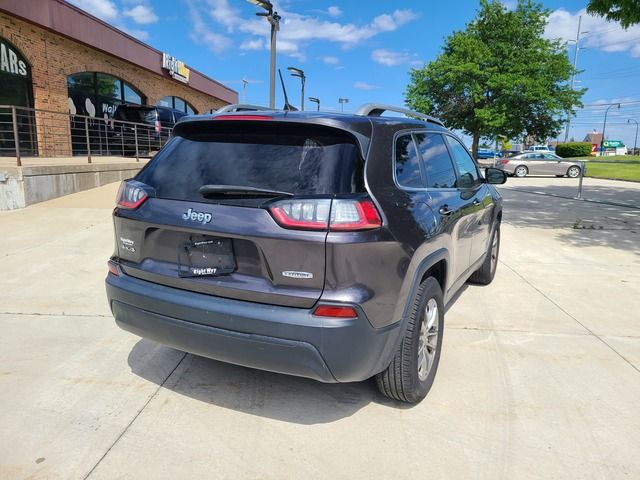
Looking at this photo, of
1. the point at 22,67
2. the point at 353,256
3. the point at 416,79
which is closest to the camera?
the point at 353,256

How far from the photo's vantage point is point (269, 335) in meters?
2.37

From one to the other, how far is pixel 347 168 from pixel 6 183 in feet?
30.0

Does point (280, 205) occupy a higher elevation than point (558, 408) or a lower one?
higher

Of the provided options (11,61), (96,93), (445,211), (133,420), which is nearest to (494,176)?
(445,211)

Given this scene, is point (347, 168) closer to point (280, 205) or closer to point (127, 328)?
point (280, 205)

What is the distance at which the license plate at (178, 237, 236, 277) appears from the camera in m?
2.52

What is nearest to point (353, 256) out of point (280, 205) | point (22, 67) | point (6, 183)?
point (280, 205)

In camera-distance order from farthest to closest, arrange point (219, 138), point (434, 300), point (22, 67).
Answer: point (22, 67), point (434, 300), point (219, 138)

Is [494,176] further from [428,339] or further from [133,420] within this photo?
[133,420]

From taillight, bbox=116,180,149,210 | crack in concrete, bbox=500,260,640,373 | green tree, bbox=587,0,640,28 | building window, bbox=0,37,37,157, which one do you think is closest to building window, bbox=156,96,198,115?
building window, bbox=0,37,37,157

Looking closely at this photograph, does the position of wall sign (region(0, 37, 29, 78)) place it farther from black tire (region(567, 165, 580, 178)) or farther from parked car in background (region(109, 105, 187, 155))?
black tire (region(567, 165, 580, 178))

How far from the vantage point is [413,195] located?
9.43 feet

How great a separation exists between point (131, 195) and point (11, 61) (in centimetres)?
1459

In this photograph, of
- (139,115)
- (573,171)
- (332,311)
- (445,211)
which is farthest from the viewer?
(573,171)
